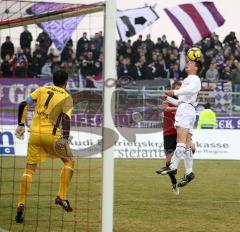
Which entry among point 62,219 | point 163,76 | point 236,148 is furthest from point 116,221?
point 163,76

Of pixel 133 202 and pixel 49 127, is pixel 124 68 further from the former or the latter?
pixel 49 127

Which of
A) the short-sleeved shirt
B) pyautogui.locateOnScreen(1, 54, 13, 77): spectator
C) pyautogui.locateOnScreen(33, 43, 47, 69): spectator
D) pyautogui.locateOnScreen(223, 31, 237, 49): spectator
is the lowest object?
the short-sleeved shirt

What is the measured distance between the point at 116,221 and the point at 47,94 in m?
2.05

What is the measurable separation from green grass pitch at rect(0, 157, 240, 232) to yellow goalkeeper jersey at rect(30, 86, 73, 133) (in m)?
1.31

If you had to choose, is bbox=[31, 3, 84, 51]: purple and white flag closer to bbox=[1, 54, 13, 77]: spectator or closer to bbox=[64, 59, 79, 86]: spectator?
bbox=[64, 59, 79, 86]: spectator

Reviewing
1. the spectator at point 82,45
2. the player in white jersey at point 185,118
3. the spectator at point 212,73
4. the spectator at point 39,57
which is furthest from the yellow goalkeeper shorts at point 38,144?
the spectator at point 212,73

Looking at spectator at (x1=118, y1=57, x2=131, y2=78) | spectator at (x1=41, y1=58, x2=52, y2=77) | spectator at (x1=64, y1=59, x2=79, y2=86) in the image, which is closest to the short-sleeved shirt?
spectator at (x1=64, y1=59, x2=79, y2=86)

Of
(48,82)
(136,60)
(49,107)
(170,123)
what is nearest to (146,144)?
(48,82)

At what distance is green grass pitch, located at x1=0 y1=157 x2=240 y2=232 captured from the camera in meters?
10.1

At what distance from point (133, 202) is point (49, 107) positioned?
107 inches

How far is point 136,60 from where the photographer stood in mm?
25250

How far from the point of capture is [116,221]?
10.4 meters

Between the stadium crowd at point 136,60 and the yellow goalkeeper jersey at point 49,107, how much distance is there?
956 cm

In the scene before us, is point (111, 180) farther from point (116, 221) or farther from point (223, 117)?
point (223, 117)
